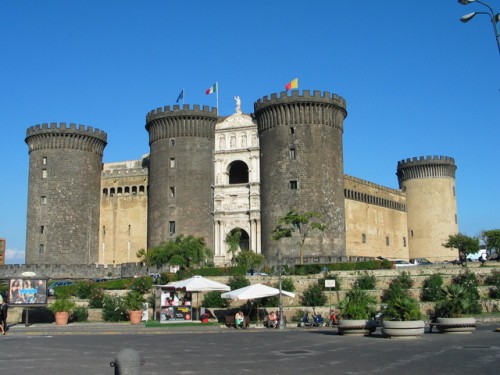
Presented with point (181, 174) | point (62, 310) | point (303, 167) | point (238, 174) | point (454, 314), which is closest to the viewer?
point (454, 314)

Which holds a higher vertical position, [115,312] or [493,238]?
[493,238]

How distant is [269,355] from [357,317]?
6452mm

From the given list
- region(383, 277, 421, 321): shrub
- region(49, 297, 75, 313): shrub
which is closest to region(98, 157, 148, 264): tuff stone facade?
region(49, 297, 75, 313): shrub

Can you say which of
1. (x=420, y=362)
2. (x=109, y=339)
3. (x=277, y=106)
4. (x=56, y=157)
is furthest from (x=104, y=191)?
(x=420, y=362)

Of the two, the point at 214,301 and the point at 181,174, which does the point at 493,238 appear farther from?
the point at 214,301

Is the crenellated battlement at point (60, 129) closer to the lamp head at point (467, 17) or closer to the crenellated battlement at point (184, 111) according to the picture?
the crenellated battlement at point (184, 111)

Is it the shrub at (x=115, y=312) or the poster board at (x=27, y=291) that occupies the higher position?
the poster board at (x=27, y=291)

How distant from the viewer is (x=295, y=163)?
57219mm

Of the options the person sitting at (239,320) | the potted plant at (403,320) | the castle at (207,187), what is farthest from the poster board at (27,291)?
the castle at (207,187)

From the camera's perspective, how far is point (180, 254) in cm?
5347

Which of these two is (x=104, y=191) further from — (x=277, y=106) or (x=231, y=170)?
(x=277, y=106)

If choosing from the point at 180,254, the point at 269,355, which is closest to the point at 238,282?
the point at 180,254

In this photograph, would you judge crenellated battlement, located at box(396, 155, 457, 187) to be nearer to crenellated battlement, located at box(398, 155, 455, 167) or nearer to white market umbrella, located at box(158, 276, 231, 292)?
crenellated battlement, located at box(398, 155, 455, 167)

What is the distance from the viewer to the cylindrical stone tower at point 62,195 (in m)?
62.5
